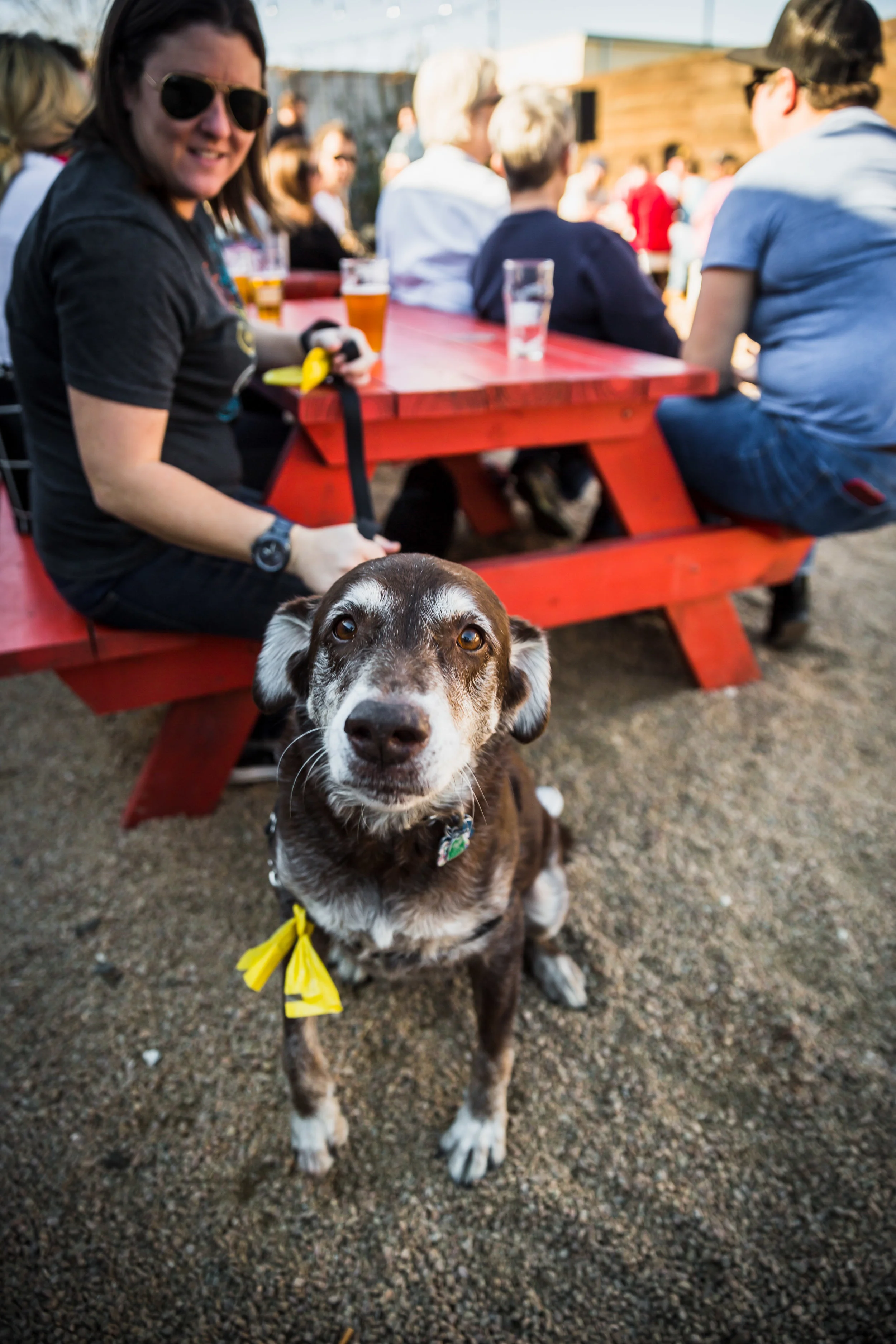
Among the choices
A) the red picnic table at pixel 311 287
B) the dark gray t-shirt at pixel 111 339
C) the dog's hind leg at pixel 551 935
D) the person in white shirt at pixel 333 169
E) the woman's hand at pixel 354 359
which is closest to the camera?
the dark gray t-shirt at pixel 111 339

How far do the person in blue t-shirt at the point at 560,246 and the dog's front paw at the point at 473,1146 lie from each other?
8.05 feet

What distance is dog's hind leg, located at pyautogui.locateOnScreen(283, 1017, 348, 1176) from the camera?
5.13ft

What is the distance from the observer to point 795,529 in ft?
9.82

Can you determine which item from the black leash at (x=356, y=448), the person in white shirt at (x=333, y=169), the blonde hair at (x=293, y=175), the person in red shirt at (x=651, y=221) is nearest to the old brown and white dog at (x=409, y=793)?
the black leash at (x=356, y=448)

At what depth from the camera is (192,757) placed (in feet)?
8.08

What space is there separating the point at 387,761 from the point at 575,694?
2.19m

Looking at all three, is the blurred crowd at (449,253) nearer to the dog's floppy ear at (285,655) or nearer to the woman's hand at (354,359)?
the woman's hand at (354,359)

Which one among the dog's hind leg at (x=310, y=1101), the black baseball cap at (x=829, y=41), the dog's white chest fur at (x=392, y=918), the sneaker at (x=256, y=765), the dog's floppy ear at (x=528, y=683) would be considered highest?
the black baseball cap at (x=829, y=41)

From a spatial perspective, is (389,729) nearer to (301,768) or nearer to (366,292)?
(301,768)

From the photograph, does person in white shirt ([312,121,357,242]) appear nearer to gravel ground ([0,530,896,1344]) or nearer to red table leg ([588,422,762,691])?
red table leg ([588,422,762,691])

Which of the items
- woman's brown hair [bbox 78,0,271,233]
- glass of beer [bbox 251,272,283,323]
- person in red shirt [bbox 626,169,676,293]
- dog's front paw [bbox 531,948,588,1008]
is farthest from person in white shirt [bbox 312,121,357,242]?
dog's front paw [bbox 531,948,588,1008]

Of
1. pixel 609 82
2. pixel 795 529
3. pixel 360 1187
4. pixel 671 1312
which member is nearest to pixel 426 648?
pixel 360 1187

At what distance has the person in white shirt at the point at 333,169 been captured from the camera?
708 cm

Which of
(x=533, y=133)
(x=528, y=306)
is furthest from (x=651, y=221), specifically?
(x=528, y=306)
